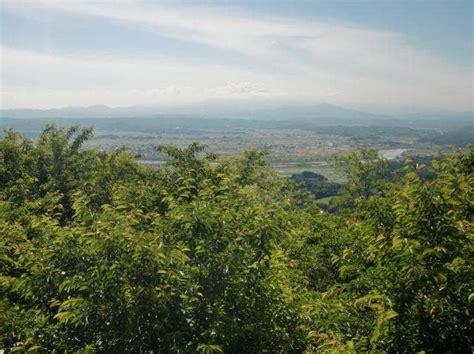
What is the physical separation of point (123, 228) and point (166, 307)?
5.03 ft

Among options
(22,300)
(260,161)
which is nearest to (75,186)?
(260,161)

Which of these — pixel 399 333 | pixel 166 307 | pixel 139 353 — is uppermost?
pixel 166 307

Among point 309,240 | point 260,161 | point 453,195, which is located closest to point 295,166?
point 260,161

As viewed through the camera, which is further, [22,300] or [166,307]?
[22,300]

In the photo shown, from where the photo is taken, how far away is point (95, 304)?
6.23 metres

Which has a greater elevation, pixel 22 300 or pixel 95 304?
pixel 95 304

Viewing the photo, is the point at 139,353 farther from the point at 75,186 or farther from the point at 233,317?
the point at 75,186

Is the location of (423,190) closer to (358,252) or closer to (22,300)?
(358,252)

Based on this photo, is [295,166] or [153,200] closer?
[153,200]

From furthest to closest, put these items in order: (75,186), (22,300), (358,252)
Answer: (75,186), (358,252), (22,300)

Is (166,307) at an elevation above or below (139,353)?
above

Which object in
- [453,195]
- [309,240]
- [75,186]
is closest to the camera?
[453,195]

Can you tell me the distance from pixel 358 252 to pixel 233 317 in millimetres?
4225

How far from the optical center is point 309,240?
1977 cm
